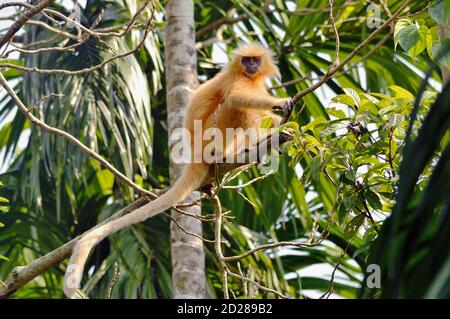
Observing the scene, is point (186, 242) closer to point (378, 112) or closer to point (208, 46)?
point (378, 112)

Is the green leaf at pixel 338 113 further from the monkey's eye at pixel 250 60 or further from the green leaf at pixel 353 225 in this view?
the monkey's eye at pixel 250 60

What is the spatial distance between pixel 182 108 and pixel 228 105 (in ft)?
1.03

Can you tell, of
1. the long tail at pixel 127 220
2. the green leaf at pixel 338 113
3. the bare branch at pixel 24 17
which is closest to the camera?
the long tail at pixel 127 220

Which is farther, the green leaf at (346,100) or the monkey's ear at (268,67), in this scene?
the monkey's ear at (268,67)

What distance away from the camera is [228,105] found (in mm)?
4863

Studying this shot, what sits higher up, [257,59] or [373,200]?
[257,59]

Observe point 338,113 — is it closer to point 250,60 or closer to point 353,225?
point 353,225

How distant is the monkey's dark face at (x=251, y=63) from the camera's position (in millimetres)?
5266

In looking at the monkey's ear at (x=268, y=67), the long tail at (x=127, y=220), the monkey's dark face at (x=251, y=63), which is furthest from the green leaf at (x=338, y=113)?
the monkey's ear at (x=268, y=67)

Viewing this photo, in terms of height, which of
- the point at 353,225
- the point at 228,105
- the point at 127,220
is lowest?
the point at 353,225

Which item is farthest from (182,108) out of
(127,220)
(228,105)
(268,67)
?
(127,220)

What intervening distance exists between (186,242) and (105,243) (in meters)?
2.65

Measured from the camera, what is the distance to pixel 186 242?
473 cm
